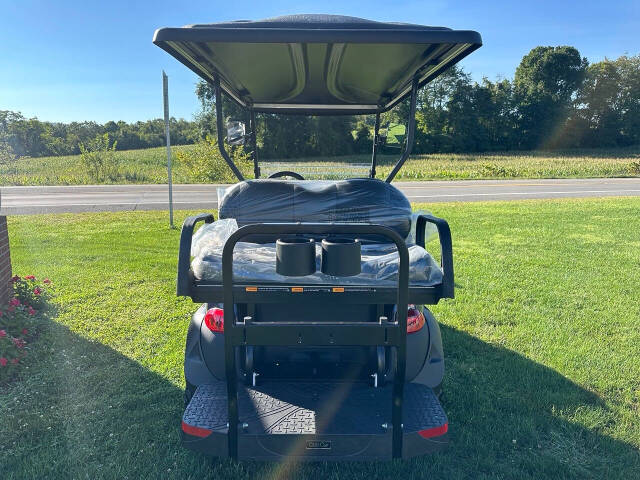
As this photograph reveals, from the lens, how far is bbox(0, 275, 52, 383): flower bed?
3383mm

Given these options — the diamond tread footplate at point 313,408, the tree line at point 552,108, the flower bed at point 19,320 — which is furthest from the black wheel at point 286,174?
the tree line at point 552,108

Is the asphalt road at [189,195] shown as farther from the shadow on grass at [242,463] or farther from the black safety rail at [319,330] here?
the black safety rail at [319,330]

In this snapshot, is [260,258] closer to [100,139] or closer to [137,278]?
[137,278]

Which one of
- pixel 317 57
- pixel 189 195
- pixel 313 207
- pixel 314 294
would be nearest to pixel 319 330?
pixel 314 294

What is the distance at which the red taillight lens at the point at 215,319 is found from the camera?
2.40m

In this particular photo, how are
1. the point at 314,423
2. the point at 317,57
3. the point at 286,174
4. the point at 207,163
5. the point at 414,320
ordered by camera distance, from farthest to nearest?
1. the point at 207,163
2. the point at 286,174
3. the point at 317,57
4. the point at 414,320
5. the point at 314,423

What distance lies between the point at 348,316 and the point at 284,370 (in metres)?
0.44

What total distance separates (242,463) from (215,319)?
2.53ft

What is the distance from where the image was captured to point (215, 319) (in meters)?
2.41

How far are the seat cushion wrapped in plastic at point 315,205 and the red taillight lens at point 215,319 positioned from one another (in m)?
0.44

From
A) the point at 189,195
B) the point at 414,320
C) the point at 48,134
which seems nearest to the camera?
the point at 414,320

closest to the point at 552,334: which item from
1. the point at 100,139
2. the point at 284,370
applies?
the point at 284,370

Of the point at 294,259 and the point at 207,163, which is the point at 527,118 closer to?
the point at 207,163

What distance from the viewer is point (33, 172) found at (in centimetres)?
2559
